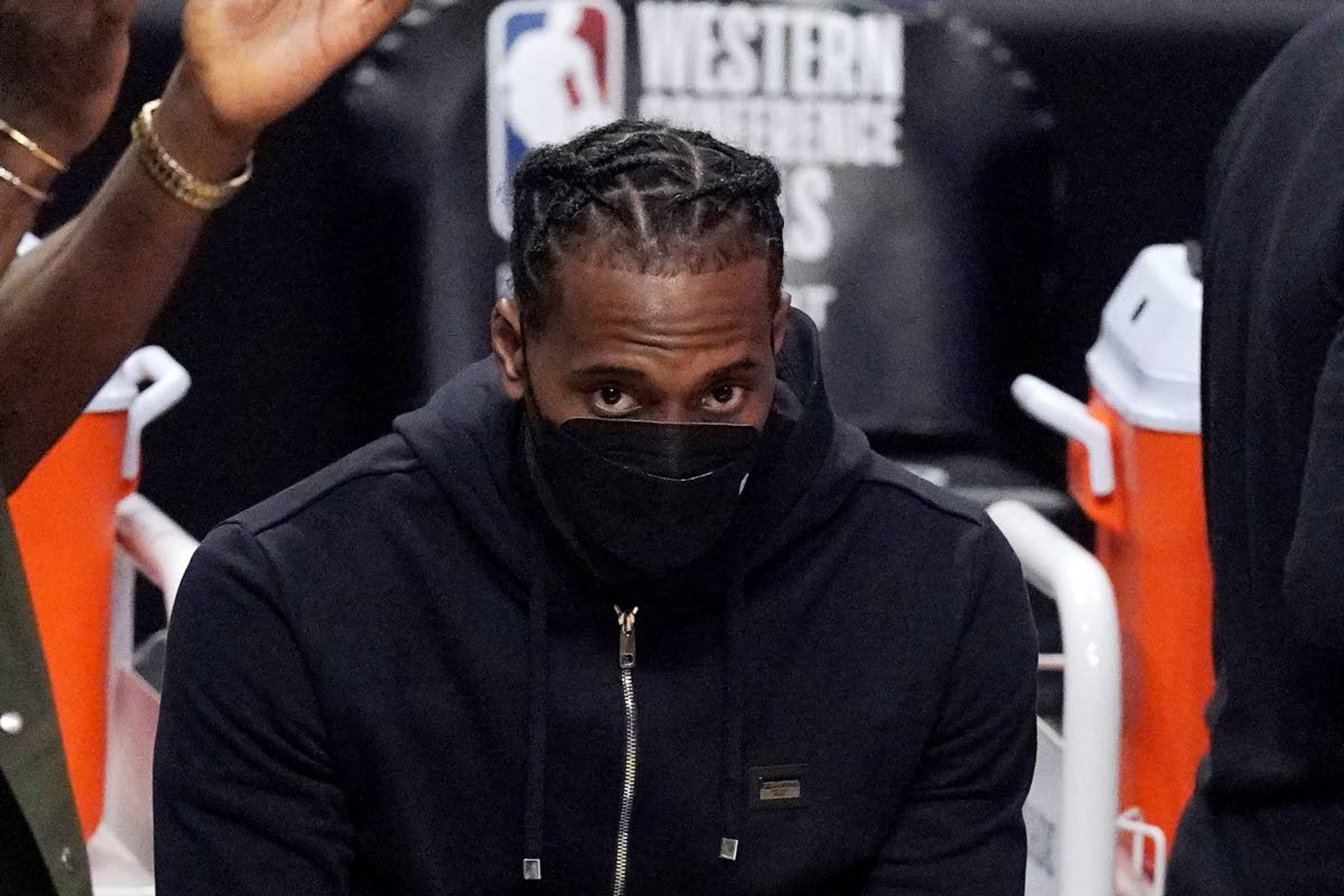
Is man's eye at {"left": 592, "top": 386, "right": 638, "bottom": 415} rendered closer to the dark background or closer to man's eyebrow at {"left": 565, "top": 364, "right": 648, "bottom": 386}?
man's eyebrow at {"left": 565, "top": 364, "right": 648, "bottom": 386}

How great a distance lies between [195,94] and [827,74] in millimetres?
1876

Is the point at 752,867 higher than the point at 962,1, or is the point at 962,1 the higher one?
the point at 962,1

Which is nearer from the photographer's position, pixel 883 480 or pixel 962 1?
pixel 883 480

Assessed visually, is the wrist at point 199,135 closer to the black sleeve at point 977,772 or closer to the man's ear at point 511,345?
the man's ear at point 511,345

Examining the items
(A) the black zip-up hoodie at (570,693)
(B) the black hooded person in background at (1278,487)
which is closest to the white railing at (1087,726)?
(B) the black hooded person in background at (1278,487)

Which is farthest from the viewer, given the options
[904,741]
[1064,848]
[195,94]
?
[1064,848]

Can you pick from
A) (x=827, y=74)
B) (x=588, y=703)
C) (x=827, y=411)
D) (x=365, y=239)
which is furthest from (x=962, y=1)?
(x=588, y=703)

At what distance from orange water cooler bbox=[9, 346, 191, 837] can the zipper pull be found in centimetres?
118

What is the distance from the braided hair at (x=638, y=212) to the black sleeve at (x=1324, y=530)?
0.43 m

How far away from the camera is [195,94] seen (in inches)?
58.6

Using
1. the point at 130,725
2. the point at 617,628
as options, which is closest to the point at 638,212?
the point at 617,628

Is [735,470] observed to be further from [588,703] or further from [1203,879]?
[1203,879]

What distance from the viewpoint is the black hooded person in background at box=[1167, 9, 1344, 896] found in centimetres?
154

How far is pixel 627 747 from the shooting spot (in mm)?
1678
